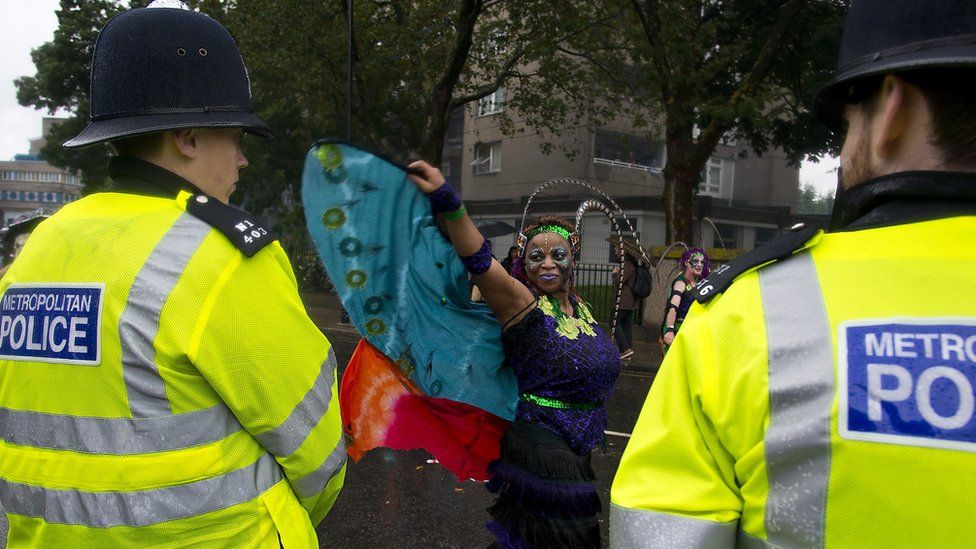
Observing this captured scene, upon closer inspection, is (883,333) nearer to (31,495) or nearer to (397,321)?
(31,495)

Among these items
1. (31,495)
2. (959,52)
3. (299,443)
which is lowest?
(31,495)

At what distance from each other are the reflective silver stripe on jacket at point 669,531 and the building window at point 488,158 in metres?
26.3

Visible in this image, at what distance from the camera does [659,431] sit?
1136mm

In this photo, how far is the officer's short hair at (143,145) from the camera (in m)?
1.59

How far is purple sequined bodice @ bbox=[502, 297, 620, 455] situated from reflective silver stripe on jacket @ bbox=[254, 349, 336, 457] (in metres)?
1.30

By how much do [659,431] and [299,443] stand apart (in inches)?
33.2

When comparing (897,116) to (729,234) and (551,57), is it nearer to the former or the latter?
(551,57)

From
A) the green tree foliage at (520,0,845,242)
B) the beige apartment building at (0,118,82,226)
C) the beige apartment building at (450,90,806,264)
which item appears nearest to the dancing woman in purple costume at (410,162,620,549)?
the green tree foliage at (520,0,845,242)

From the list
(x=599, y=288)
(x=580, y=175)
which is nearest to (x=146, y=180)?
(x=599, y=288)

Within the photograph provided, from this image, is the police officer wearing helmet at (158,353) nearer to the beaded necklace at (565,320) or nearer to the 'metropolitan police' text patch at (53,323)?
the 'metropolitan police' text patch at (53,323)

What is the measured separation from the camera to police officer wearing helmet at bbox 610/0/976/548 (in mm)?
928

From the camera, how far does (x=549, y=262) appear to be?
3.03 m

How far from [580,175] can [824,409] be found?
941 inches

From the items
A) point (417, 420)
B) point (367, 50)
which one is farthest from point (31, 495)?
point (367, 50)
